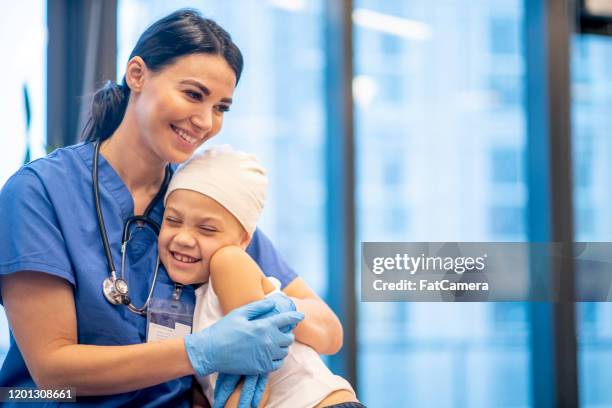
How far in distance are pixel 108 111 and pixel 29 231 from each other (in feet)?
1.00

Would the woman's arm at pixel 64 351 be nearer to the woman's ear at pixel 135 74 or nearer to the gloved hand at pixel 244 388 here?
the gloved hand at pixel 244 388

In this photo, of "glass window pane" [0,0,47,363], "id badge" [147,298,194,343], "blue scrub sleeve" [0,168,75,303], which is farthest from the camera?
"glass window pane" [0,0,47,363]

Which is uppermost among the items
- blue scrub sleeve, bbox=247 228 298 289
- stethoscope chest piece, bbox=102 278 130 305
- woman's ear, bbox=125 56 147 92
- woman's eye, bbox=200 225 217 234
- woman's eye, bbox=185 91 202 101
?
woman's ear, bbox=125 56 147 92

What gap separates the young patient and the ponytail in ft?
0.55

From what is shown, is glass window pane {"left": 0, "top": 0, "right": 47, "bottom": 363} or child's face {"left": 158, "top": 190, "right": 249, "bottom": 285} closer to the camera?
child's face {"left": 158, "top": 190, "right": 249, "bottom": 285}

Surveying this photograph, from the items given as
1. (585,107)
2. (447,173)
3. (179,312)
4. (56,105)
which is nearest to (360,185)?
Result: (447,173)

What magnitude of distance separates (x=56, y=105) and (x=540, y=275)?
1360mm

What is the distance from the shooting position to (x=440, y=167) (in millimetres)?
2193

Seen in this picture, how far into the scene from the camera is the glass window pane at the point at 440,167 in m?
Answer: 2.04

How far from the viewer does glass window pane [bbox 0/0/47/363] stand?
1.48 meters

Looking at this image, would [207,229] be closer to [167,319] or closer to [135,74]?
[167,319]

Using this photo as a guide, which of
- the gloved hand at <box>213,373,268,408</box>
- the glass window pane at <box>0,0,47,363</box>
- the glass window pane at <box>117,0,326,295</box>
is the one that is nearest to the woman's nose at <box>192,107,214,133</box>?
the gloved hand at <box>213,373,268,408</box>

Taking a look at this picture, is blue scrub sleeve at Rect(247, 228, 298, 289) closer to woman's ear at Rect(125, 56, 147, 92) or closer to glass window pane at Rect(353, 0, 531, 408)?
woman's ear at Rect(125, 56, 147, 92)

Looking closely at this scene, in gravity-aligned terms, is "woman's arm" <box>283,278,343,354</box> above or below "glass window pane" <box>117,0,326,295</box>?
below
